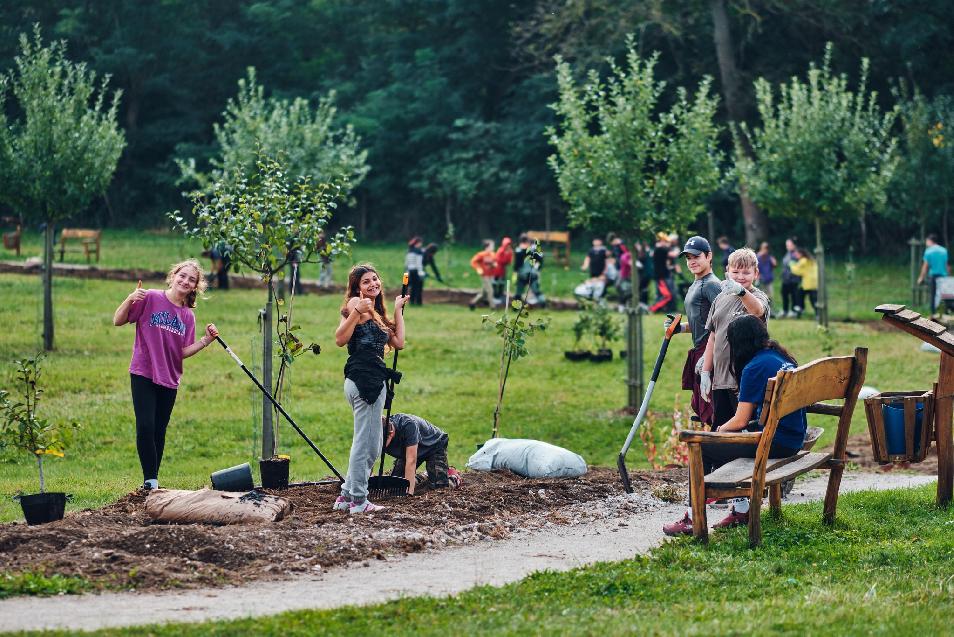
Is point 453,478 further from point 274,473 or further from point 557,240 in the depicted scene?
point 557,240

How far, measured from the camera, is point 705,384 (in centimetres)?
1015

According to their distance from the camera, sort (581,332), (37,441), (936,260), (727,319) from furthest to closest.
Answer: (936,260)
(581,332)
(727,319)
(37,441)

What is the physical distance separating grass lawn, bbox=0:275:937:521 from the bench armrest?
194 inches

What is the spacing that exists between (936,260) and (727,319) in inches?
781

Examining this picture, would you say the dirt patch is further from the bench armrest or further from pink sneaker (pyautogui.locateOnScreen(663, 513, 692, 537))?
the bench armrest

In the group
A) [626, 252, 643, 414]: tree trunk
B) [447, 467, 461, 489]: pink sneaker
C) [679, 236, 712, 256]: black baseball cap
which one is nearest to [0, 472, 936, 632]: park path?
[447, 467, 461, 489]: pink sneaker

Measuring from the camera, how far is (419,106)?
5294cm

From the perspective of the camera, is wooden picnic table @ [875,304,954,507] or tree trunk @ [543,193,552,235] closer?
wooden picnic table @ [875,304,954,507]

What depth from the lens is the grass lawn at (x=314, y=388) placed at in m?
14.6

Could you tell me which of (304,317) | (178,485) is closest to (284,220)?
(178,485)

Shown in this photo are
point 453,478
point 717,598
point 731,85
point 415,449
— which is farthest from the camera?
point 731,85

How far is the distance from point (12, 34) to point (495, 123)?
1947 cm

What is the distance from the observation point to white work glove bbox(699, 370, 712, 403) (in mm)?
10062

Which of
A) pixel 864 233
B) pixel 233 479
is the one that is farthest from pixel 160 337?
pixel 864 233
